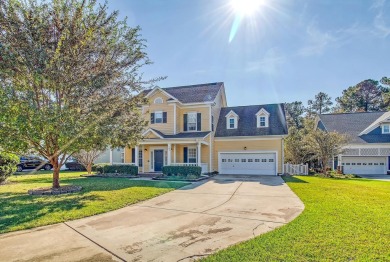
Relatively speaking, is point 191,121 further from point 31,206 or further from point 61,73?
point 31,206

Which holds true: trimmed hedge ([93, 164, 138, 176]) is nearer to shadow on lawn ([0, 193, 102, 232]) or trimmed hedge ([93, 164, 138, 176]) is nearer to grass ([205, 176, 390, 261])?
shadow on lawn ([0, 193, 102, 232])

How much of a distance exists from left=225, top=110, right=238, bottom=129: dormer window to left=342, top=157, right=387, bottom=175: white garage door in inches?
488

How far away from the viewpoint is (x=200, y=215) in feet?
21.4

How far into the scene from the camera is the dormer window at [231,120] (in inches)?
857

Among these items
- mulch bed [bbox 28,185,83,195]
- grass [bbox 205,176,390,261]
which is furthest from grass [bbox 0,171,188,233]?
grass [bbox 205,176,390,261]

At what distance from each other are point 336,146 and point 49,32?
21.8m

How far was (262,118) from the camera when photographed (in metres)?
21.2

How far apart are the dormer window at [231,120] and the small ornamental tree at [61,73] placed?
12530 millimetres

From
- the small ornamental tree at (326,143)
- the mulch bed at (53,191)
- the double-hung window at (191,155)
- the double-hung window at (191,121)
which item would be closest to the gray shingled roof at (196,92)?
the double-hung window at (191,121)

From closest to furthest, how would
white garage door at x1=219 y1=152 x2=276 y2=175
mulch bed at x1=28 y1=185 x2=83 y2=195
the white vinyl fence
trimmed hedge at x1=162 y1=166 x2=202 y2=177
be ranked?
1. mulch bed at x1=28 y1=185 x2=83 y2=195
2. trimmed hedge at x1=162 y1=166 x2=202 y2=177
3. white garage door at x1=219 y1=152 x2=276 y2=175
4. the white vinyl fence

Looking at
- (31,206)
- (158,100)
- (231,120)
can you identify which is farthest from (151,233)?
(231,120)

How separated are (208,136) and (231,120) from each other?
346cm

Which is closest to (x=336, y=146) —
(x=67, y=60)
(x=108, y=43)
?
(x=108, y=43)

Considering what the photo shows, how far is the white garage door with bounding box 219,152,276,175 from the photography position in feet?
65.1
